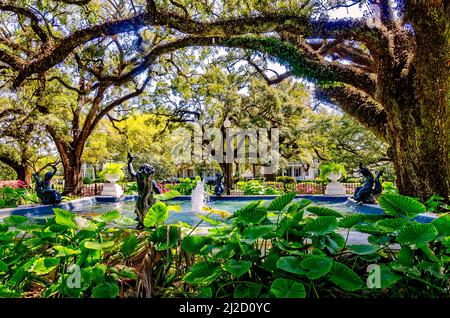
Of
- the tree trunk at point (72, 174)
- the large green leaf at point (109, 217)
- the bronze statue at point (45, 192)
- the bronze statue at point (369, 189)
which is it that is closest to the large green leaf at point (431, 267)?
the large green leaf at point (109, 217)

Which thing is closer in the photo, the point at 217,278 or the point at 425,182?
the point at 217,278

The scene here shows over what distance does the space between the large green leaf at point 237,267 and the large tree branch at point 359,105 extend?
7361 millimetres

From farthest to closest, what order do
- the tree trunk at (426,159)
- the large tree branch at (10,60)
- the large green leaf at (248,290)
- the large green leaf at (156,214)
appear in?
1. the large tree branch at (10,60)
2. the tree trunk at (426,159)
3. the large green leaf at (156,214)
4. the large green leaf at (248,290)

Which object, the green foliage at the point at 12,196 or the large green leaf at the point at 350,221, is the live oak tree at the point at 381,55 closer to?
the green foliage at the point at 12,196

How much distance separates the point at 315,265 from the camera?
47.9 inches

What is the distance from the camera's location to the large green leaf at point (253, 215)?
154cm

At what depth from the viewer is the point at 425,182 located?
5.94 meters

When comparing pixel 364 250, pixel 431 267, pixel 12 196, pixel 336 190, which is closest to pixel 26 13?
pixel 12 196

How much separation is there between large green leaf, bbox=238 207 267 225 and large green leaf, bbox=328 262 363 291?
1.31 ft

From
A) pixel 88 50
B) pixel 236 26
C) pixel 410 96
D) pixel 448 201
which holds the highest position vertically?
pixel 88 50

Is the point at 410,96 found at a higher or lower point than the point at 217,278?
higher

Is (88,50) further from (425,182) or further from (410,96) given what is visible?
(425,182)
